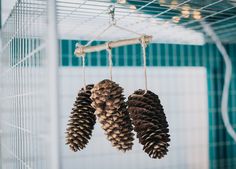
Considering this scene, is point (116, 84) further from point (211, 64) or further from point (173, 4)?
point (211, 64)

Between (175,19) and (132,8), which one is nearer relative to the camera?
(132,8)

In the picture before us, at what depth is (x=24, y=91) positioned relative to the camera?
0.76 meters

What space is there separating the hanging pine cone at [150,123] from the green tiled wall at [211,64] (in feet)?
3.75

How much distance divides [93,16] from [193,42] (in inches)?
32.3

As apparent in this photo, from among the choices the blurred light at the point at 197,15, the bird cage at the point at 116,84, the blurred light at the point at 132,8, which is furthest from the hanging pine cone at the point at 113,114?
the blurred light at the point at 197,15

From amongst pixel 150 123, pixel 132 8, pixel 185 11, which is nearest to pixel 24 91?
pixel 150 123

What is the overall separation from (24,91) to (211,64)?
56.0 inches

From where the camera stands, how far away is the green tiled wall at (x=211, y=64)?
1804 mm

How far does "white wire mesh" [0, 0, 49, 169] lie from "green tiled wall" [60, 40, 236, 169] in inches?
30.1

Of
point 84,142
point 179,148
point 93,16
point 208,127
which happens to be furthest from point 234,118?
point 84,142

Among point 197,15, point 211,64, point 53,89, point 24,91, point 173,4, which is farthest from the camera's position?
point 211,64

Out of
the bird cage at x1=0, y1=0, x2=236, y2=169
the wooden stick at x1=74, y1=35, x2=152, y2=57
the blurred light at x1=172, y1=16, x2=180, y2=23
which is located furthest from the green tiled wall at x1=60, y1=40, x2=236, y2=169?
the wooden stick at x1=74, y1=35, x2=152, y2=57

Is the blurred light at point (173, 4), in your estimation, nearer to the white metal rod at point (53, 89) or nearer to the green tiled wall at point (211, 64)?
the white metal rod at point (53, 89)

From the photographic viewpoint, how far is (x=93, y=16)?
1.17 meters
